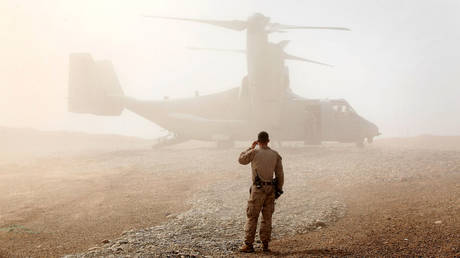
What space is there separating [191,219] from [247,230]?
275 centimetres

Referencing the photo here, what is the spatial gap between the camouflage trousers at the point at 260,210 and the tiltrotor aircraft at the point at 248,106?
13.0 metres

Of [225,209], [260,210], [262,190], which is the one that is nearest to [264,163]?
[262,190]

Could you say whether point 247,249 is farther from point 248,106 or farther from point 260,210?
point 248,106

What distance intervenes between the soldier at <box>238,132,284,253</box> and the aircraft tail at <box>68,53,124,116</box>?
2258cm

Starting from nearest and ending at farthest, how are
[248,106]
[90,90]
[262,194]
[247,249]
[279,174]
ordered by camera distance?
1. [247,249]
2. [262,194]
3. [279,174]
4. [248,106]
5. [90,90]

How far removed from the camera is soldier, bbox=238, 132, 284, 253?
A: 500 centimetres

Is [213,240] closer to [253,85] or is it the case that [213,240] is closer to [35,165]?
[253,85]

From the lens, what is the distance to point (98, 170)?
647 inches

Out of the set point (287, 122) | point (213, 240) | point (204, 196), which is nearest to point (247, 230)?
point (213, 240)

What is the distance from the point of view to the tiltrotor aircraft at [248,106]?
61.2ft

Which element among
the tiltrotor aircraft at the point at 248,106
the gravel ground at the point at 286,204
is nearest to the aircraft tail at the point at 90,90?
the tiltrotor aircraft at the point at 248,106

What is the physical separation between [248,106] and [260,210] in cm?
1715

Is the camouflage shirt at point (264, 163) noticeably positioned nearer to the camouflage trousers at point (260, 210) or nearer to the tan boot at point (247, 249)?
the camouflage trousers at point (260, 210)

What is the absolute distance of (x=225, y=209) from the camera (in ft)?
27.3
